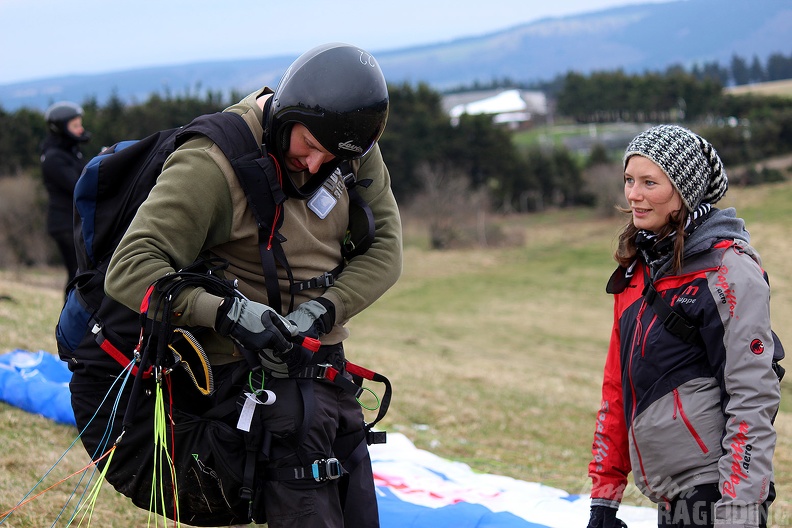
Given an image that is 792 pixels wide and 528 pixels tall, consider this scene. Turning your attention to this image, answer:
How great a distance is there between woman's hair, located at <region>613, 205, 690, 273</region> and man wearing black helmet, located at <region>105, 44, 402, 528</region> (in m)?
1.08

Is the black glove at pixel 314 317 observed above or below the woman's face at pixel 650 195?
below

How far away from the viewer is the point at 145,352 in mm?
2977

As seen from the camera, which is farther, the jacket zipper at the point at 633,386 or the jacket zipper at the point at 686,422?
the jacket zipper at the point at 633,386

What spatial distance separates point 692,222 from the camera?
11.0ft

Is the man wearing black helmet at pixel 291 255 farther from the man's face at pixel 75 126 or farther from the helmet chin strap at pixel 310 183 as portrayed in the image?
the man's face at pixel 75 126

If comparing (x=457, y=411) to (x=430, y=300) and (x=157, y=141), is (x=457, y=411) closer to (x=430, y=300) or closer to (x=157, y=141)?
(x=157, y=141)

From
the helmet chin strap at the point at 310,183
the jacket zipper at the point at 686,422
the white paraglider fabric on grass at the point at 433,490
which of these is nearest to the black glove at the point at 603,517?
the jacket zipper at the point at 686,422

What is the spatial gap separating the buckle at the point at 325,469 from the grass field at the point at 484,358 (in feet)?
6.86

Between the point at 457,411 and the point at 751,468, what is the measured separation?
7.03 m

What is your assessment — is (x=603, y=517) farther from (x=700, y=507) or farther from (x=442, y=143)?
(x=442, y=143)

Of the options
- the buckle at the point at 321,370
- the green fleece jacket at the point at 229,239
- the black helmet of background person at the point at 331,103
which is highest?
the black helmet of background person at the point at 331,103

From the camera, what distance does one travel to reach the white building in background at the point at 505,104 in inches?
4993

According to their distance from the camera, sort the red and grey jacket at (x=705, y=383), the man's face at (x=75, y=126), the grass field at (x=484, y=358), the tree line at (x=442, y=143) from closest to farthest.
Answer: the red and grey jacket at (x=705, y=383) < the grass field at (x=484, y=358) < the man's face at (x=75, y=126) < the tree line at (x=442, y=143)

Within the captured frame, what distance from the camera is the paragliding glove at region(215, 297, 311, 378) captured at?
9.24 feet
